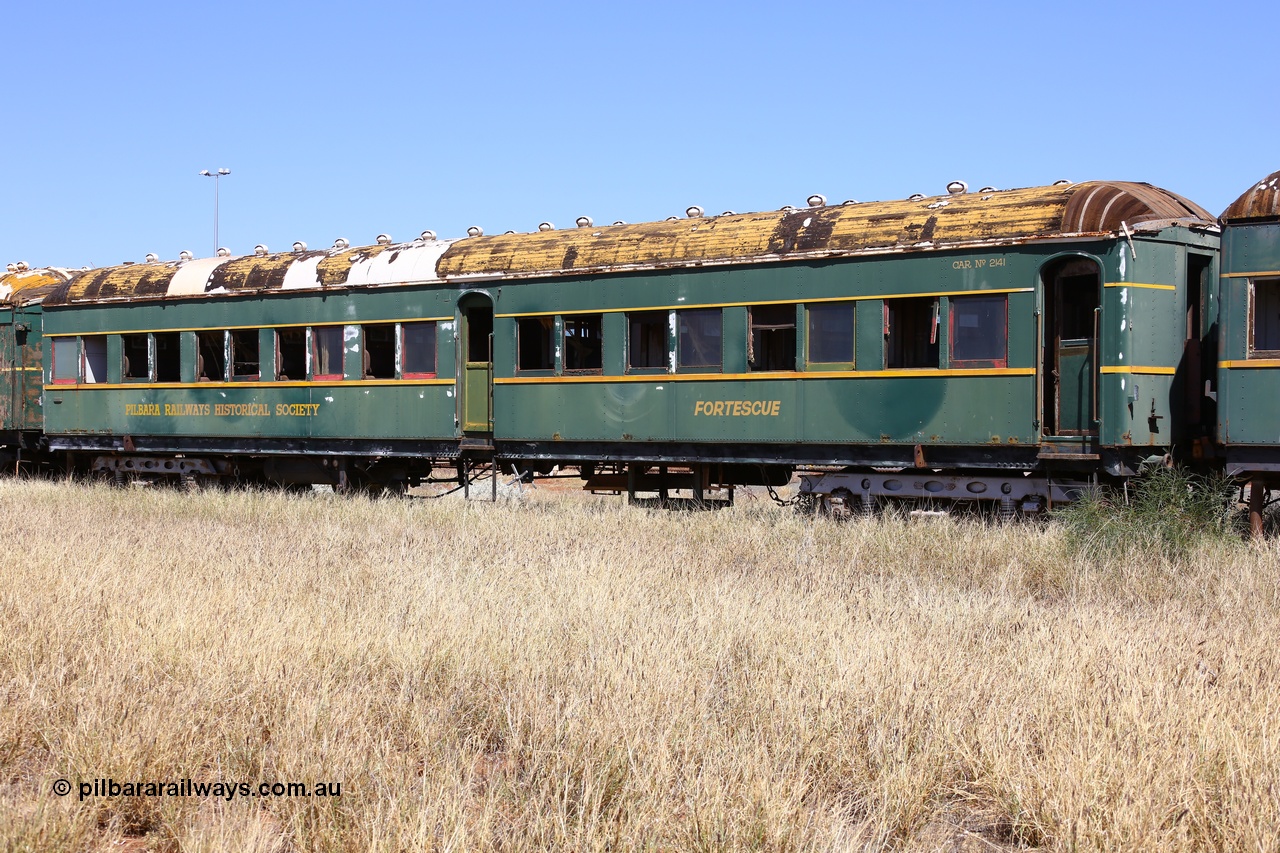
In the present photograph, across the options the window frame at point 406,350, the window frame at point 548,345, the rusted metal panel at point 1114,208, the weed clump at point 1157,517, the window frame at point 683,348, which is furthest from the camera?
the window frame at point 406,350

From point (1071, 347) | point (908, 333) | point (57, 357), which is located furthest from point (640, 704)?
point (57, 357)

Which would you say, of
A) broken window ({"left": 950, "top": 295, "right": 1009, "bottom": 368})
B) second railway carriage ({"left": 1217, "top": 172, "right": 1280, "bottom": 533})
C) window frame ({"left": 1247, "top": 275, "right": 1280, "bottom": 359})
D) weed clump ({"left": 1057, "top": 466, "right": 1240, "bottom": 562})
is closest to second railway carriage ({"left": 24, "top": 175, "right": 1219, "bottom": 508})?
broken window ({"left": 950, "top": 295, "right": 1009, "bottom": 368})

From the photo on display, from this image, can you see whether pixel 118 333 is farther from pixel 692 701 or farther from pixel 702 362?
pixel 692 701

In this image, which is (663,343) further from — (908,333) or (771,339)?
(908,333)

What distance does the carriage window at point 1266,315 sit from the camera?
1049 cm

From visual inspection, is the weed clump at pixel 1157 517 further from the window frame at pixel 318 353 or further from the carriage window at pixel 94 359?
the carriage window at pixel 94 359

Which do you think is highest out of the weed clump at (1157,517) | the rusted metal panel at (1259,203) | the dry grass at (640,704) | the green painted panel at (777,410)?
the rusted metal panel at (1259,203)

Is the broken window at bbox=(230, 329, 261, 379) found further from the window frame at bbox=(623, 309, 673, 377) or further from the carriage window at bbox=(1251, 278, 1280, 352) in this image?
the carriage window at bbox=(1251, 278, 1280, 352)

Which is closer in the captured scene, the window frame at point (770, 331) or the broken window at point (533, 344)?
the window frame at point (770, 331)

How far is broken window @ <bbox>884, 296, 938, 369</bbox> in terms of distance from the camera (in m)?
12.2

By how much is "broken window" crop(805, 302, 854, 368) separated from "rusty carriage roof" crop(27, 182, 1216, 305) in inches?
22.5

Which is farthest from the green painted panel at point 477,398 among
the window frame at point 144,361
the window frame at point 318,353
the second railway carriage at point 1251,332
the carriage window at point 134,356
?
the second railway carriage at point 1251,332

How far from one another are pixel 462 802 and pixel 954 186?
10390mm

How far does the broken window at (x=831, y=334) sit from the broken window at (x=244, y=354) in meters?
8.07
